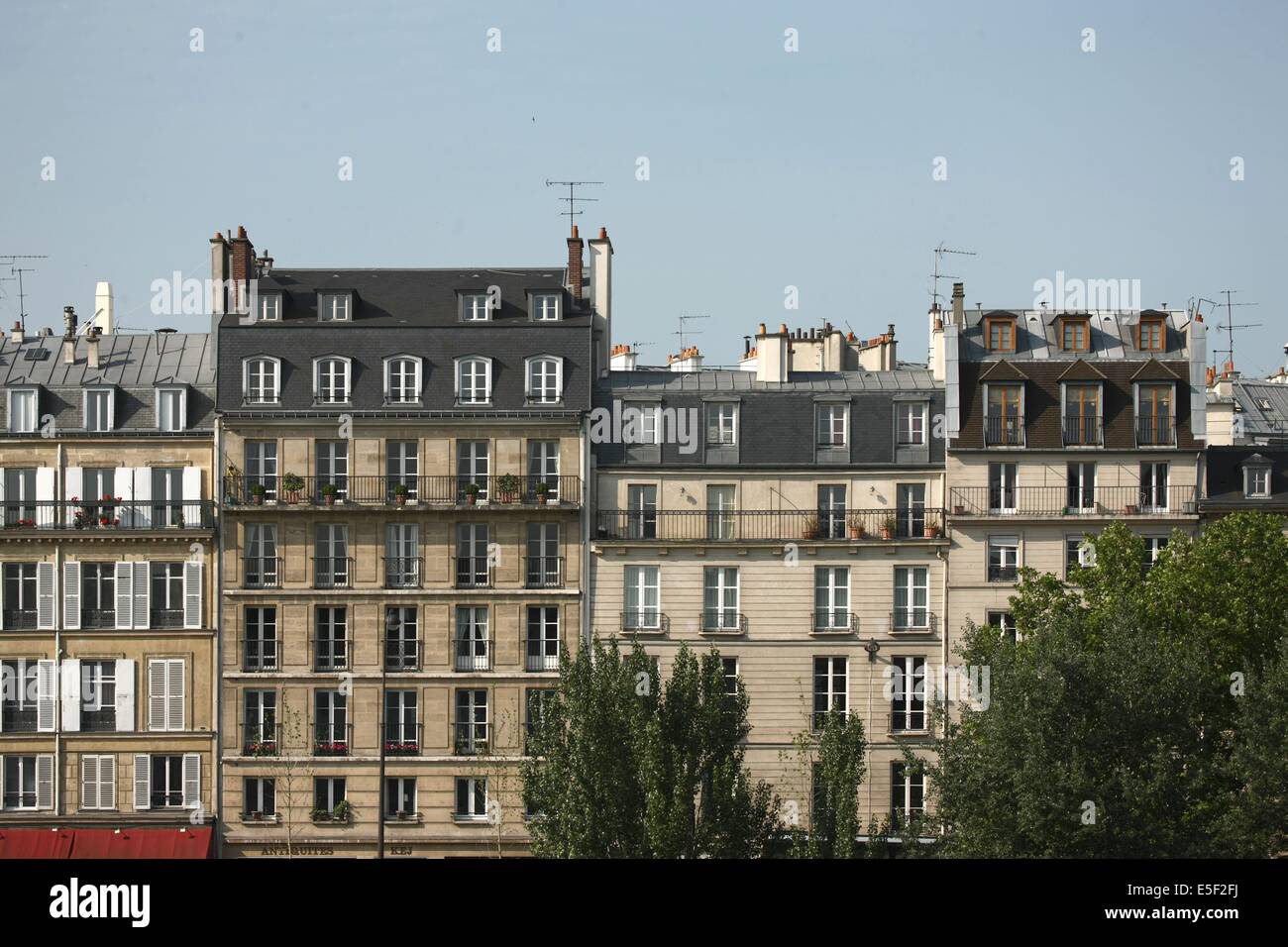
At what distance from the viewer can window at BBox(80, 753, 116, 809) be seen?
5625cm

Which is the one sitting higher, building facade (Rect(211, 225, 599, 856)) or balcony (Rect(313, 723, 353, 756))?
building facade (Rect(211, 225, 599, 856))

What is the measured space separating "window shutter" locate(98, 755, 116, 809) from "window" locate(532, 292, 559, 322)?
18909 millimetres

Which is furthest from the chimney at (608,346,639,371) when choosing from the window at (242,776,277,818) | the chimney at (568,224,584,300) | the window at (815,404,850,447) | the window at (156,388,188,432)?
the window at (242,776,277,818)

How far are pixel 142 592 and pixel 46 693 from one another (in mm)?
4193

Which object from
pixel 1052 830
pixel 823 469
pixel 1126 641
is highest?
pixel 823 469

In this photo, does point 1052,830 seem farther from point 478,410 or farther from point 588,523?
point 478,410

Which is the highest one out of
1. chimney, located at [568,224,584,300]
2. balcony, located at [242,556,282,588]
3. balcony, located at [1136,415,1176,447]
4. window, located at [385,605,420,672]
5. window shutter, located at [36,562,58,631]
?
chimney, located at [568,224,584,300]

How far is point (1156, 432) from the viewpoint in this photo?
57.2 metres

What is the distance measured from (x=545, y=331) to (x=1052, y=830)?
74.3 ft

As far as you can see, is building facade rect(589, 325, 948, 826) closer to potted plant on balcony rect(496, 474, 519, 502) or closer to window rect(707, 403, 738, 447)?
window rect(707, 403, 738, 447)

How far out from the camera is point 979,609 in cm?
5606

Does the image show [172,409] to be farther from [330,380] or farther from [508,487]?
[508,487]

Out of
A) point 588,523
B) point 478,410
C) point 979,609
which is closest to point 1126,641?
point 979,609
